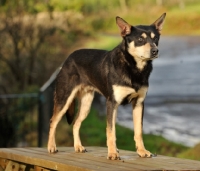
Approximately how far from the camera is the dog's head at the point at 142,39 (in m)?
8.82

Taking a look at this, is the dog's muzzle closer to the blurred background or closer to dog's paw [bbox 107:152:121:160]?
dog's paw [bbox 107:152:121:160]

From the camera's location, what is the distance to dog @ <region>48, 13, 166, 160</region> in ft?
29.6

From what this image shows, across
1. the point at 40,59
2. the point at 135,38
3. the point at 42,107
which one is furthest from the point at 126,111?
the point at 135,38

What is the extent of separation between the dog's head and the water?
363 inches

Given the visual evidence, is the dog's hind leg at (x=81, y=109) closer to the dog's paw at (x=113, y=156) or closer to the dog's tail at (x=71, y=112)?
the dog's tail at (x=71, y=112)

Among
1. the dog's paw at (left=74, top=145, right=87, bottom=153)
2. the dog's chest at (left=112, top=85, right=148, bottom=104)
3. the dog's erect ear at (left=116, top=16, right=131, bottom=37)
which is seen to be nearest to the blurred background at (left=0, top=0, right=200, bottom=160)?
the dog's paw at (left=74, top=145, right=87, bottom=153)

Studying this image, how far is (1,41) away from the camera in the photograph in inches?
770

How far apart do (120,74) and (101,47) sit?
441 inches

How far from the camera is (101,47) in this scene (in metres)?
20.4

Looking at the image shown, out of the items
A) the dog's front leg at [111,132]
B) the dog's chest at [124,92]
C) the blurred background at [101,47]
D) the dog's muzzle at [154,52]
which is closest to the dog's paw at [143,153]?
the dog's front leg at [111,132]

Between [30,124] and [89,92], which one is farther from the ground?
[89,92]

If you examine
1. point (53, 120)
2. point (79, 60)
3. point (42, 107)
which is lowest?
point (42, 107)

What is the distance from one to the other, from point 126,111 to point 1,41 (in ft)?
11.3

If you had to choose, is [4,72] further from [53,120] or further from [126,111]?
[53,120]
